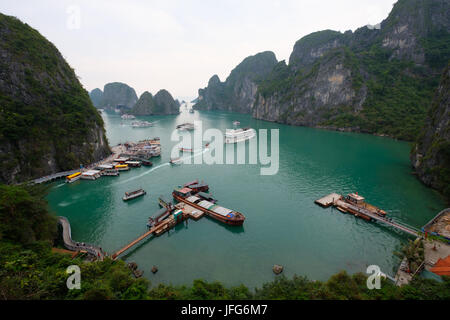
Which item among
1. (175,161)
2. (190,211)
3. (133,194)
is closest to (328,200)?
(190,211)

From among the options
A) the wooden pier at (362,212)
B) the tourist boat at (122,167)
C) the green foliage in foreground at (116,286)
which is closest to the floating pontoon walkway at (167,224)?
the green foliage in foreground at (116,286)

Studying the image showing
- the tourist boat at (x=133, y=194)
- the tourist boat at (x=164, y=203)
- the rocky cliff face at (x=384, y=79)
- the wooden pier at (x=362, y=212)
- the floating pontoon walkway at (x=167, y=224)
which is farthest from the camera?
the rocky cliff face at (x=384, y=79)

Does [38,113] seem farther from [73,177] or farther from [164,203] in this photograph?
[164,203]

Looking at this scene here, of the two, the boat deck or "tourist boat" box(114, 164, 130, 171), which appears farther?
"tourist boat" box(114, 164, 130, 171)

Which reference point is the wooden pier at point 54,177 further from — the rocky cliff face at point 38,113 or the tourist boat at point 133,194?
the tourist boat at point 133,194

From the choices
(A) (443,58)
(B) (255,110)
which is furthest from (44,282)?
(B) (255,110)

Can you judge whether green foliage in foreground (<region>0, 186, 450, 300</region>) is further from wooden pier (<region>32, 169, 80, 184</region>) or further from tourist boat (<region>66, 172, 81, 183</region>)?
tourist boat (<region>66, 172, 81, 183</region>)

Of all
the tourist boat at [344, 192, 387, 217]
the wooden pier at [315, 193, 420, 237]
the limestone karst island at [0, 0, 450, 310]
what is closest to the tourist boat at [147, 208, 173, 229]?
the limestone karst island at [0, 0, 450, 310]
